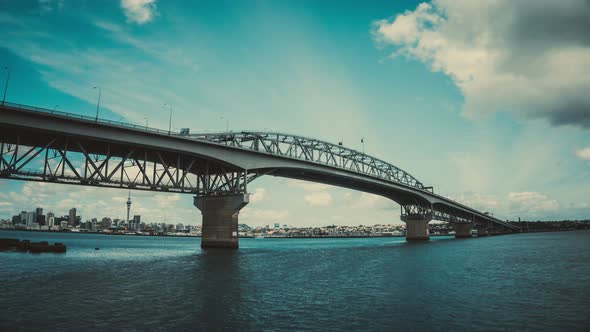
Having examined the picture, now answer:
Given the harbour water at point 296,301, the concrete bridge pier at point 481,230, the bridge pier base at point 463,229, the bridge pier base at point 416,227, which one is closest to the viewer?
the harbour water at point 296,301

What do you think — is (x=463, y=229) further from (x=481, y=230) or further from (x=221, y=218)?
(x=221, y=218)

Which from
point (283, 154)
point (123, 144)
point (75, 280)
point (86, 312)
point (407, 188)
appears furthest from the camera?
point (407, 188)

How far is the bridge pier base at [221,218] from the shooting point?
55.7 meters

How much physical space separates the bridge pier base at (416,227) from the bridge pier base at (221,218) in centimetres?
7538

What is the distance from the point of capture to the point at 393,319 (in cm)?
1477

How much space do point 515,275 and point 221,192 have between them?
138 feet

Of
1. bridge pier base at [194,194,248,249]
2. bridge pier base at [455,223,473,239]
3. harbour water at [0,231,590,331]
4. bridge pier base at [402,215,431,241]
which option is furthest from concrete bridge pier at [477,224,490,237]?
harbour water at [0,231,590,331]

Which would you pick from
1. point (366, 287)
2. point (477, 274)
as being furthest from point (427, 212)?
point (366, 287)

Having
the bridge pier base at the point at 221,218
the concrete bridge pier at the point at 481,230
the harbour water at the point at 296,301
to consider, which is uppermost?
the bridge pier base at the point at 221,218

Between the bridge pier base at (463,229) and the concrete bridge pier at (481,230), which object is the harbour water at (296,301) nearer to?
the bridge pier base at (463,229)

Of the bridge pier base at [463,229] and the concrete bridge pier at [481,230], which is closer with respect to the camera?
the bridge pier base at [463,229]

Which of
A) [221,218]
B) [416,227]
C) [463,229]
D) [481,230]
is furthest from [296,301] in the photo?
[481,230]

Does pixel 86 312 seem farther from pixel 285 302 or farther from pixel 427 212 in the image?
pixel 427 212

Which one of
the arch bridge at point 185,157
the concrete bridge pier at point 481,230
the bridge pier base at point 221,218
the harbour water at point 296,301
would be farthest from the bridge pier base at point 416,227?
the harbour water at point 296,301
